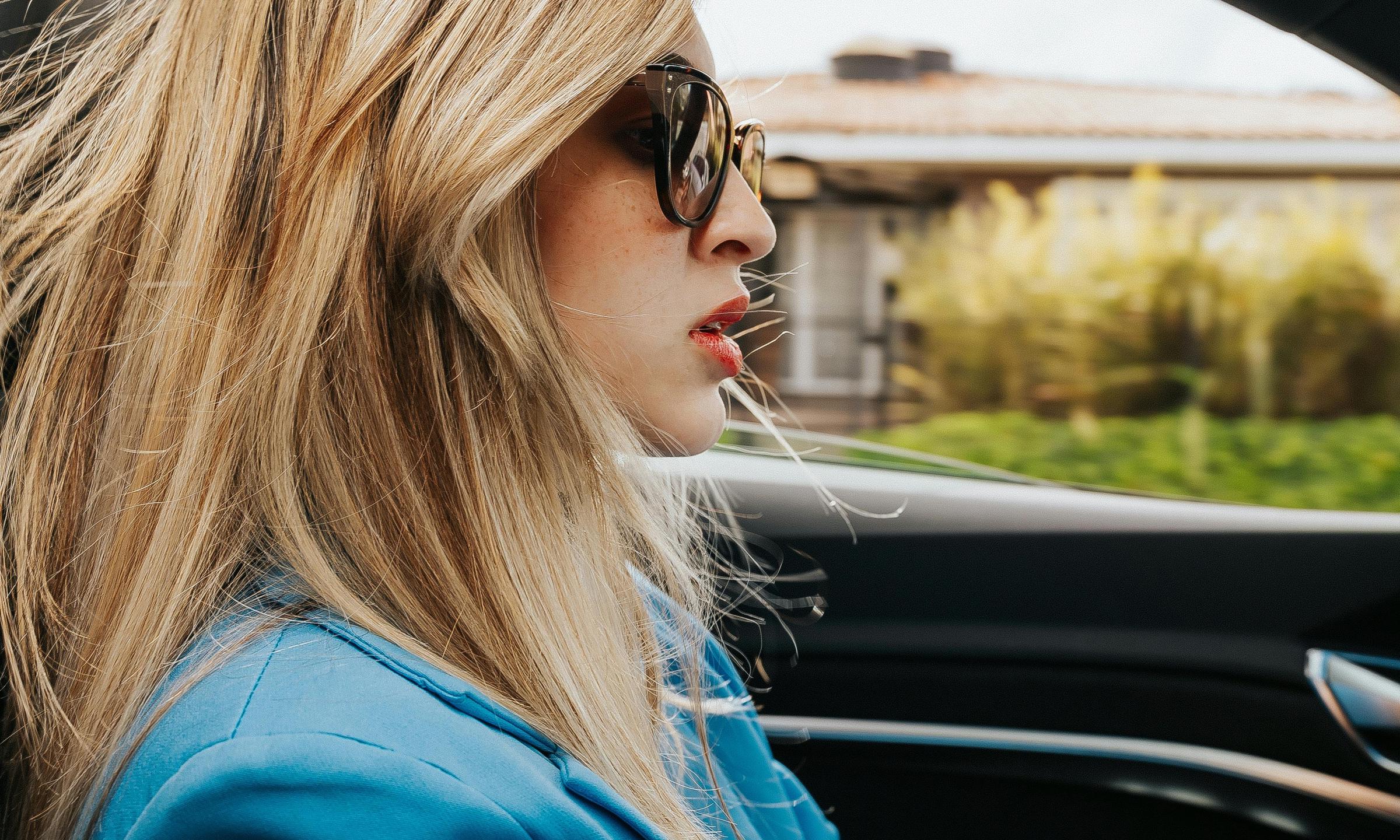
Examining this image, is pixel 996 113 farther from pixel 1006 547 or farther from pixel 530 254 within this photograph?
pixel 530 254

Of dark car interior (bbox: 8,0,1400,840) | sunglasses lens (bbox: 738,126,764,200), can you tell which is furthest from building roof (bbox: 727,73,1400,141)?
sunglasses lens (bbox: 738,126,764,200)

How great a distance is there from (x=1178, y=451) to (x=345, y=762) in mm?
6877

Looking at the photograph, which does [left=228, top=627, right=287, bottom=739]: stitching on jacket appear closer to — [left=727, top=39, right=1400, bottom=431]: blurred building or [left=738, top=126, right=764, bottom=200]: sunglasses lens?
[left=738, top=126, right=764, bottom=200]: sunglasses lens

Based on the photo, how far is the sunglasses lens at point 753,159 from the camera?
1312 millimetres

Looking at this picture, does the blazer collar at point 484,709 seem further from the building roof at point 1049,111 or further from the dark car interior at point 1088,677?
the building roof at point 1049,111

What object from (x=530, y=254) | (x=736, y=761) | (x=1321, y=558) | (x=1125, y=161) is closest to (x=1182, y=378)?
(x=1125, y=161)

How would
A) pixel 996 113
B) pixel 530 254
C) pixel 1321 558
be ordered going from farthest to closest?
pixel 996 113 < pixel 1321 558 < pixel 530 254

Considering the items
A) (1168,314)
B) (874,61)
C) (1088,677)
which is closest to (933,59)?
(874,61)

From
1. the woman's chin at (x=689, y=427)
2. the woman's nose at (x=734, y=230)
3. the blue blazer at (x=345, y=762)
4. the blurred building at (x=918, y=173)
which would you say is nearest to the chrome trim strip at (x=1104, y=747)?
the woman's chin at (x=689, y=427)

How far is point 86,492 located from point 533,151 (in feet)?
1.69

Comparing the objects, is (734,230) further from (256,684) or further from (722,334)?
(256,684)

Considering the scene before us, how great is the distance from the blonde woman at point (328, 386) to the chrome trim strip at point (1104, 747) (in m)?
1.08

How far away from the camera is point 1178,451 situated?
6809mm

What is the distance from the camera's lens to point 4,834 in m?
1.06
